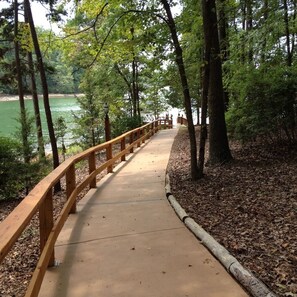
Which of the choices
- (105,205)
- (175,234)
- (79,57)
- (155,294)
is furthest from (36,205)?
(79,57)

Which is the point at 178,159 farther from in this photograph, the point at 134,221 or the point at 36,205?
the point at 36,205

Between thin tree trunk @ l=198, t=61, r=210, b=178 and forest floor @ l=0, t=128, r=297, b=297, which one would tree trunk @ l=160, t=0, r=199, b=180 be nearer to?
thin tree trunk @ l=198, t=61, r=210, b=178

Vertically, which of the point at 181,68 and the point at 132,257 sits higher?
the point at 181,68

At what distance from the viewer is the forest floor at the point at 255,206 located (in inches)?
135

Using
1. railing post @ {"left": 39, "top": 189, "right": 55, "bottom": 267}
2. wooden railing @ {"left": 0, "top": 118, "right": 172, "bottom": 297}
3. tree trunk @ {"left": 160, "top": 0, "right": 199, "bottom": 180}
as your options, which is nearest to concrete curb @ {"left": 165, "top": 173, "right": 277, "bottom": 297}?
wooden railing @ {"left": 0, "top": 118, "right": 172, "bottom": 297}

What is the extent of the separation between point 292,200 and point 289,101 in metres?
3.37

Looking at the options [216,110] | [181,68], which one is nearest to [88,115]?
[216,110]

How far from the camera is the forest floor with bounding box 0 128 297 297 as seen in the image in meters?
3.44

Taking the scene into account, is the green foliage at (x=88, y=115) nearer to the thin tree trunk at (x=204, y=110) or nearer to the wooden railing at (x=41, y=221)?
the thin tree trunk at (x=204, y=110)

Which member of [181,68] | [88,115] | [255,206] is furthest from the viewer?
[88,115]

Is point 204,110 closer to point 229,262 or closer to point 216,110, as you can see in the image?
point 216,110

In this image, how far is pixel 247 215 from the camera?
4.86 m

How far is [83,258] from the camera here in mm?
3799

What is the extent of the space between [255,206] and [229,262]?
2.01 m
